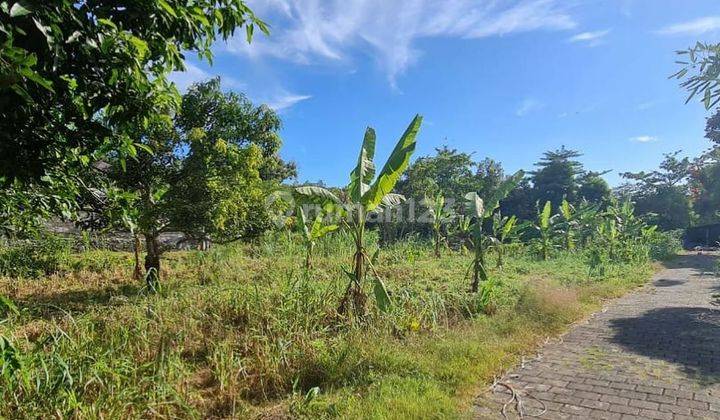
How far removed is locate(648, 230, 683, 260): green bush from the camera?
70.1ft

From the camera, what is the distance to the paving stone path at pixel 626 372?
3.84m

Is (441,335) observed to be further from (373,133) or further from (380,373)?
(373,133)

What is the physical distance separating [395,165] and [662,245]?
2377 cm

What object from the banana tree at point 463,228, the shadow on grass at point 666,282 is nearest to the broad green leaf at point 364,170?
the banana tree at point 463,228

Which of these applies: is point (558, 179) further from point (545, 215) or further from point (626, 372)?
point (626, 372)

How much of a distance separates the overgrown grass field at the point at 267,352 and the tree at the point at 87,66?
846mm

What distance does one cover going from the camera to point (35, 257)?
9898mm

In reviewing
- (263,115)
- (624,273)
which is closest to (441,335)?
(263,115)

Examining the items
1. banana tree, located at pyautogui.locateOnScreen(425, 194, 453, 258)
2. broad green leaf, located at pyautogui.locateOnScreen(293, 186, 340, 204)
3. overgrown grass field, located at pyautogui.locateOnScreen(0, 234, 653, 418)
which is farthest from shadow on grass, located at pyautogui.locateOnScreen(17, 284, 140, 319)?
banana tree, located at pyautogui.locateOnScreen(425, 194, 453, 258)

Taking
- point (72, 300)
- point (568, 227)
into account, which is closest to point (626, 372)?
point (72, 300)

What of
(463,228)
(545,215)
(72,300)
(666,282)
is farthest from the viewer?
(463,228)

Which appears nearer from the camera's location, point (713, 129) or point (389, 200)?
point (389, 200)

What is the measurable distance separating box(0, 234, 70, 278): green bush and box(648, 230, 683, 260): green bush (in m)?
22.8

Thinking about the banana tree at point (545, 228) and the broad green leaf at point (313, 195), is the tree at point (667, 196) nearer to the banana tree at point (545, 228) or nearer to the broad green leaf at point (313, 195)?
the banana tree at point (545, 228)
